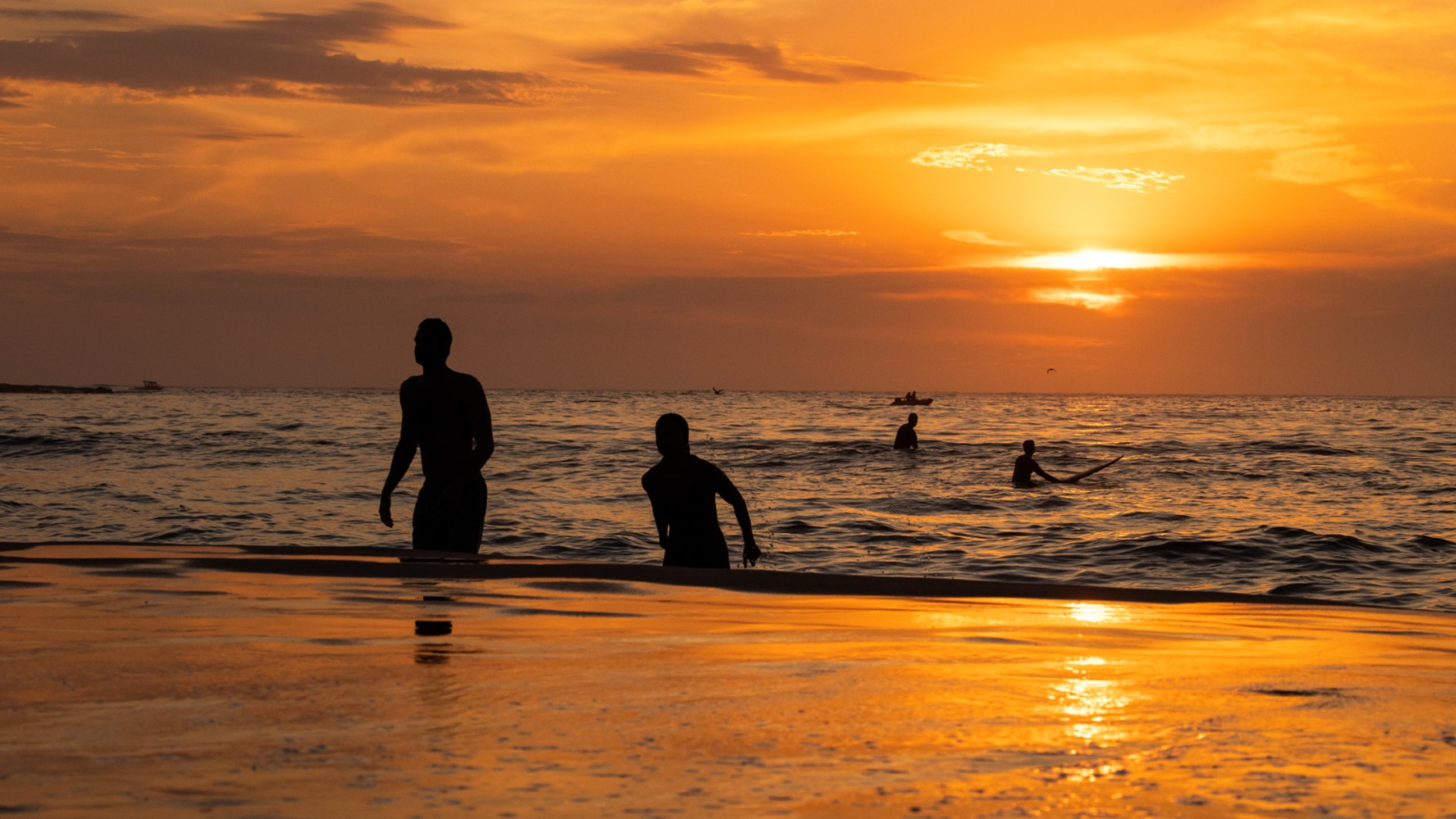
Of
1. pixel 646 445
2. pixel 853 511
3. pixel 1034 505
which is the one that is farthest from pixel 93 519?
pixel 646 445

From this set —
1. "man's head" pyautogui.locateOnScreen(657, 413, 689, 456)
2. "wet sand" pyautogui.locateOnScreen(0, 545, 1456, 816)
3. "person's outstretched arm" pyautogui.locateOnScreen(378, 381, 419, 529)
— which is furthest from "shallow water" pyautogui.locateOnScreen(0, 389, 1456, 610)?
"wet sand" pyautogui.locateOnScreen(0, 545, 1456, 816)

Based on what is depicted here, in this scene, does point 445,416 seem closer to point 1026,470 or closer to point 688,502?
point 688,502

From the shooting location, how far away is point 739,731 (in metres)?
3.07

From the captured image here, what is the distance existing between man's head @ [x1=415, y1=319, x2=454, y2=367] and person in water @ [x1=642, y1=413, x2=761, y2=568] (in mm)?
1430

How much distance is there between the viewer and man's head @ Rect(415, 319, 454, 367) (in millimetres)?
7324

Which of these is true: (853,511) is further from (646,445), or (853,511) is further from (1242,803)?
(646,445)

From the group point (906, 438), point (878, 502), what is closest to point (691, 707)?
point (878, 502)

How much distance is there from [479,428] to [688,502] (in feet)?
4.68

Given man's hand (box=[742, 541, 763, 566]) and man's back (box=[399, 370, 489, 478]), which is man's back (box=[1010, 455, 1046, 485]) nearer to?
man's hand (box=[742, 541, 763, 566])

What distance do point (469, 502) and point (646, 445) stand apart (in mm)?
34609

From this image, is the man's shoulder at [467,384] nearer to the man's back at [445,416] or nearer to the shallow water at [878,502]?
the man's back at [445,416]

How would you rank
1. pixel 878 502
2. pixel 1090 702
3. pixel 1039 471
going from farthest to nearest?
1. pixel 1039 471
2. pixel 878 502
3. pixel 1090 702

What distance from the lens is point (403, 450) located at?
303 inches

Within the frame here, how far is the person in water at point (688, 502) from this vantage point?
792 centimetres
